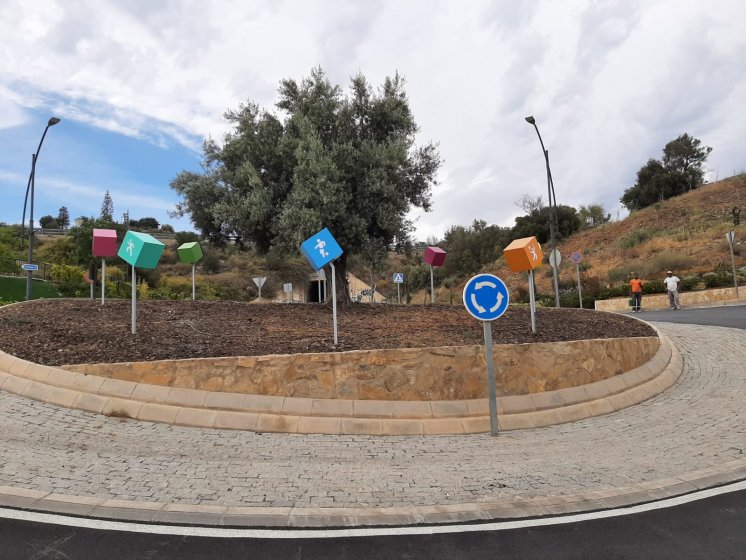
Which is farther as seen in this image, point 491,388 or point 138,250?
point 138,250

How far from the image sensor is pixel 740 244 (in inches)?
1275

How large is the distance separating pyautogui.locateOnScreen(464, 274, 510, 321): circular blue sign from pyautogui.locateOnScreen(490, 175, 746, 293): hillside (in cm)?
2644

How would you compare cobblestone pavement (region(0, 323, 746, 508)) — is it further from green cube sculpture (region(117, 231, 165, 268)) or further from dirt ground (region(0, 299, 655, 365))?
green cube sculpture (region(117, 231, 165, 268))

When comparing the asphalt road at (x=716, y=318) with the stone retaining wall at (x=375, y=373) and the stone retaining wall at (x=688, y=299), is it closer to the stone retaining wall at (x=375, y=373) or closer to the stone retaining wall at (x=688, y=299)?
the stone retaining wall at (x=688, y=299)

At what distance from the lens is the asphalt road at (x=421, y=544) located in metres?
3.28

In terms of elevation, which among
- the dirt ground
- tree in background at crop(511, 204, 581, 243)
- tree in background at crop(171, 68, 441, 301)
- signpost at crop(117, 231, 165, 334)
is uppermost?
tree in background at crop(511, 204, 581, 243)

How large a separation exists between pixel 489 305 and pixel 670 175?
60.7 m

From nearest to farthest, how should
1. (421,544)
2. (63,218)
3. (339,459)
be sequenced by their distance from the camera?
(421,544), (339,459), (63,218)

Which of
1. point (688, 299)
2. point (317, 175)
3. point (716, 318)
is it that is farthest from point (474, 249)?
point (317, 175)

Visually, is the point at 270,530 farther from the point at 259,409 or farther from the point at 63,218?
Result: the point at 63,218

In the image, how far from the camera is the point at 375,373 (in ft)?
24.2

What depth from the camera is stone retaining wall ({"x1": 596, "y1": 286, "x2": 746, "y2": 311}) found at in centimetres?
2370

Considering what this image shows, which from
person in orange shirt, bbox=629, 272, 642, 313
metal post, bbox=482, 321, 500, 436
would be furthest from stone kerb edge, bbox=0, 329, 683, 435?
person in orange shirt, bbox=629, 272, 642, 313

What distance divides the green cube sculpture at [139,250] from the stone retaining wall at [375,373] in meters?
2.79
